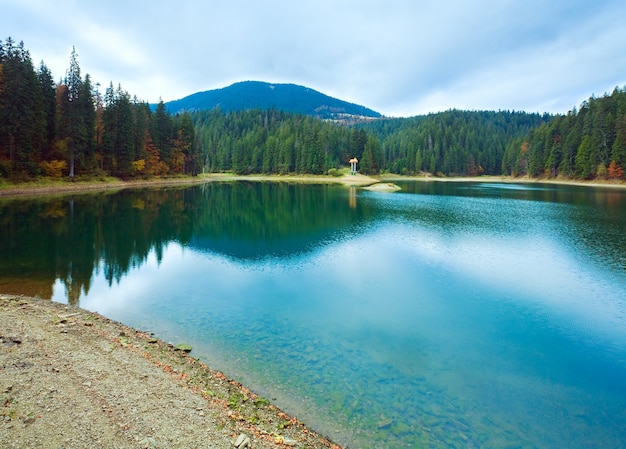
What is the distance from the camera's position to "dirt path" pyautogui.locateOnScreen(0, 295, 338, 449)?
612 cm

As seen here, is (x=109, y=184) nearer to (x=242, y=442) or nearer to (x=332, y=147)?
(x=242, y=442)

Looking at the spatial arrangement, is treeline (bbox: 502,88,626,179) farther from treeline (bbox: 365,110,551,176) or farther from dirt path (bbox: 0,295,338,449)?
dirt path (bbox: 0,295,338,449)

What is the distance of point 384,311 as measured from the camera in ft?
47.8

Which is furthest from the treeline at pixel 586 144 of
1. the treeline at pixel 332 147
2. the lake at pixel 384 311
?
the lake at pixel 384 311

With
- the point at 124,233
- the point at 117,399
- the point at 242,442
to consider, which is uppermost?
the point at 124,233

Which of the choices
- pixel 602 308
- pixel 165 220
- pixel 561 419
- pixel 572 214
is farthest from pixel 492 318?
pixel 572 214

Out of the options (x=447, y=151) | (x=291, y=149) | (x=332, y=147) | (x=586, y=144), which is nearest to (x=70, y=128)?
(x=291, y=149)

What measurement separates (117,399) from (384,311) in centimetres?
989

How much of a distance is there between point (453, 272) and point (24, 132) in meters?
51.7

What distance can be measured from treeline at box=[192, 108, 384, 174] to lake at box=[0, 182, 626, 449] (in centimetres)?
8536

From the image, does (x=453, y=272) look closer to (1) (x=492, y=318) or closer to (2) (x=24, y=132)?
(1) (x=492, y=318)

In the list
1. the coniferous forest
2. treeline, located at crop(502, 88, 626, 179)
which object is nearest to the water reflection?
the coniferous forest

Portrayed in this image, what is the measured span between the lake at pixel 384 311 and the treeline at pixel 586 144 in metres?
67.4

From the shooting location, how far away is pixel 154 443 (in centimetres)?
600
